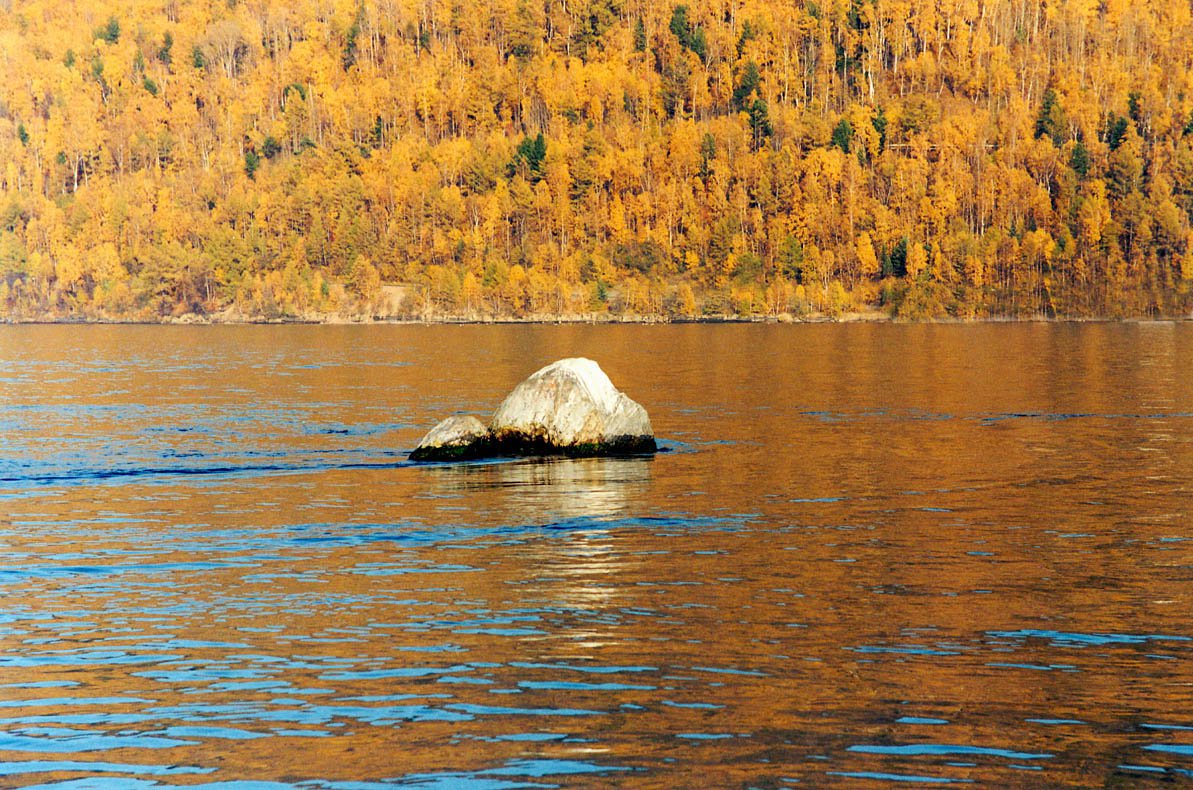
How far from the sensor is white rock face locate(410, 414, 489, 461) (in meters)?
34.6

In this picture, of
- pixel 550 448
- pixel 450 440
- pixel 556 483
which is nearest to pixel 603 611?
pixel 556 483

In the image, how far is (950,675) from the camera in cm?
1334

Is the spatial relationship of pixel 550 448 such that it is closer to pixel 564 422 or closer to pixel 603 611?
pixel 564 422

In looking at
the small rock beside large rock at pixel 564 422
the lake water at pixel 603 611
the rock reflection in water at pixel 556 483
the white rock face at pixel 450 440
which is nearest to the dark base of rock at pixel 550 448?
the small rock beside large rock at pixel 564 422

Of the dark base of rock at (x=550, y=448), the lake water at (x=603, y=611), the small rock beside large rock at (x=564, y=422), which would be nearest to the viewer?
the lake water at (x=603, y=611)

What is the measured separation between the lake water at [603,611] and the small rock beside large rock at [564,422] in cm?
109

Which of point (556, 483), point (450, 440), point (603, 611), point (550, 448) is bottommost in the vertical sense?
point (603, 611)

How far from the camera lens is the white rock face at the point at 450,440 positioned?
3462cm

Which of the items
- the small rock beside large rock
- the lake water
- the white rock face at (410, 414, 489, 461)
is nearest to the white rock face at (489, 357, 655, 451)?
the small rock beside large rock

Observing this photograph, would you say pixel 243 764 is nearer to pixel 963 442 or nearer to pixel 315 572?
pixel 315 572

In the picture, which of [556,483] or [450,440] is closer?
[556,483]

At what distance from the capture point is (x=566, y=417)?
35.9m

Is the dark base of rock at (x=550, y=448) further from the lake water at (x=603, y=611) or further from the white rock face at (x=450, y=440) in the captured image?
the lake water at (x=603, y=611)

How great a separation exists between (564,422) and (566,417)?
15 cm
